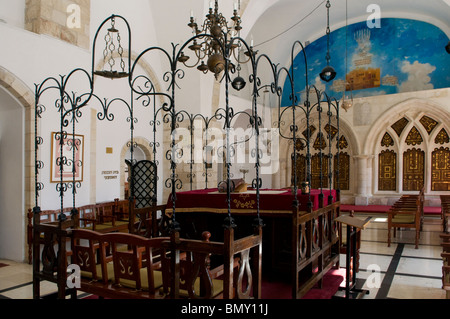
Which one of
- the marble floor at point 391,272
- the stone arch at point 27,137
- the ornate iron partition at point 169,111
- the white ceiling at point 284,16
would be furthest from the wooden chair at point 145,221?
the white ceiling at point 284,16

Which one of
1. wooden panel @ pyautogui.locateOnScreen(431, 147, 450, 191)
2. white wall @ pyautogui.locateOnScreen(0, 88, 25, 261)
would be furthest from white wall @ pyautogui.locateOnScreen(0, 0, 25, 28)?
wooden panel @ pyautogui.locateOnScreen(431, 147, 450, 191)

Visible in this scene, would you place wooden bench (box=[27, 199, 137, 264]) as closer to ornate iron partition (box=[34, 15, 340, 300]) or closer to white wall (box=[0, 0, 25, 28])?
ornate iron partition (box=[34, 15, 340, 300])

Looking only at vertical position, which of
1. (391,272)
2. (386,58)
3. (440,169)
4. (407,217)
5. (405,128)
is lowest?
(391,272)

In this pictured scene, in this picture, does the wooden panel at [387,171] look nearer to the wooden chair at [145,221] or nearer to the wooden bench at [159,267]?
the wooden chair at [145,221]

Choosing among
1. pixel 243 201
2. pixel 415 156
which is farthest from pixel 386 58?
pixel 243 201

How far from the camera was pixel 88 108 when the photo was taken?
6449mm

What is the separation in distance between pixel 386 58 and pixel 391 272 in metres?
8.30

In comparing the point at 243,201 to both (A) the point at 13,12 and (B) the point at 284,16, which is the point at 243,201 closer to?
(A) the point at 13,12

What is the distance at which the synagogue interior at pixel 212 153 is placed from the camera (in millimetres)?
2985

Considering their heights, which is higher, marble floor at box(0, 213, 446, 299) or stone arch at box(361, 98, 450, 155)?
stone arch at box(361, 98, 450, 155)

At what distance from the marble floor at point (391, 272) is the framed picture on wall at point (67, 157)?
57.4 inches

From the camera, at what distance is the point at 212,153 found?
8.54 metres

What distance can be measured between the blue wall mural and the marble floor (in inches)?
206

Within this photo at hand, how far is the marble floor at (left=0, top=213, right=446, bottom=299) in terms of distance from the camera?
416cm
